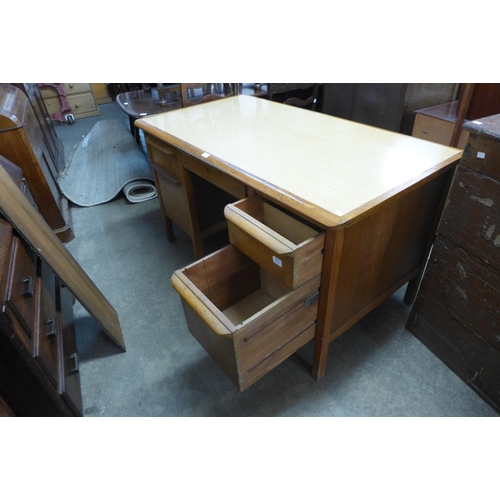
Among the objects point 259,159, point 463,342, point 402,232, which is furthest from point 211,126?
point 463,342

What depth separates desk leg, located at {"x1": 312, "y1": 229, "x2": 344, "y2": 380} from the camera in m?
0.91

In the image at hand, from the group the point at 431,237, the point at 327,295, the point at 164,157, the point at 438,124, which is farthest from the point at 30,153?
the point at 438,124

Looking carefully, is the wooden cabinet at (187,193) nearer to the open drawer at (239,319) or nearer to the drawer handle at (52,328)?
the open drawer at (239,319)

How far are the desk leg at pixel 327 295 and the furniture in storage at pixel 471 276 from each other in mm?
423

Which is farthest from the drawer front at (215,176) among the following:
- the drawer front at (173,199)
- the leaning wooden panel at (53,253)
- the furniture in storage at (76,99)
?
the furniture in storage at (76,99)

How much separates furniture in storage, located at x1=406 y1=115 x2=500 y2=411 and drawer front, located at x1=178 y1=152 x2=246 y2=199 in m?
0.67

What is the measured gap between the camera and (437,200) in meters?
1.22

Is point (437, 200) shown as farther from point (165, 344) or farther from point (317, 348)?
point (165, 344)

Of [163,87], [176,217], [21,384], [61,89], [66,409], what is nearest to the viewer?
[21,384]

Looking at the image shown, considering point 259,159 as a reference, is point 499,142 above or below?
above

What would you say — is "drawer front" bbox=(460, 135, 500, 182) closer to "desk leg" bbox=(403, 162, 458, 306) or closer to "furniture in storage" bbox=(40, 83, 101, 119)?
"desk leg" bbox=(403, 162, 458, 306)

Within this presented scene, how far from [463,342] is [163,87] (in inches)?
96.7

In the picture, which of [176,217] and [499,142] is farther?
[176,217]

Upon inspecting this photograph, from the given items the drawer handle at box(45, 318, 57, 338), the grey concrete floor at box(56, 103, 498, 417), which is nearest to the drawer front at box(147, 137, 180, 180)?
the grey concrete floor at box(56, 103, 498, 417)
